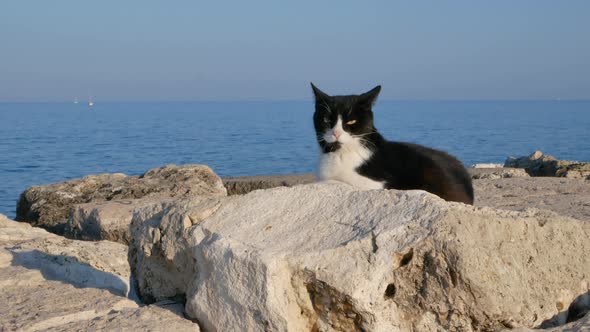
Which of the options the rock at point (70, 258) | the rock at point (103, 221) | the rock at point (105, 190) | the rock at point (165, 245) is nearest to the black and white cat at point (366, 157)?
the rock at point (165, 245)

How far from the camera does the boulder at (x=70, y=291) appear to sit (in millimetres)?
3725

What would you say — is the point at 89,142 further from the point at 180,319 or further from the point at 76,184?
the point at 180,319

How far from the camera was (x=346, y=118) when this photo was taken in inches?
203

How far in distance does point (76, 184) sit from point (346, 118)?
536cm

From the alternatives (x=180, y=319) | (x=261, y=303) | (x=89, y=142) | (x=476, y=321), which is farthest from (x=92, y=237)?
(x=89, y=142)

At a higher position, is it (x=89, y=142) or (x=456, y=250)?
(x=456, y=250)

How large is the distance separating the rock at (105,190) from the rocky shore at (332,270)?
3.93 meters

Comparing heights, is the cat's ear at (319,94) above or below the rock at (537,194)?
above

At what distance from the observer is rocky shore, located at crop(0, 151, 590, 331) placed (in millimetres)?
3408

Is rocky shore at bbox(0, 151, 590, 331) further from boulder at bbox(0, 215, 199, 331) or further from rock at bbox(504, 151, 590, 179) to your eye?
rock at bbox(504, 151, 590, 179)

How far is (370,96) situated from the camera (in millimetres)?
5246

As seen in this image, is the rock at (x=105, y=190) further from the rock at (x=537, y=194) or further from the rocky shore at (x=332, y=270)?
the rocky shore at (x=332, y=270)

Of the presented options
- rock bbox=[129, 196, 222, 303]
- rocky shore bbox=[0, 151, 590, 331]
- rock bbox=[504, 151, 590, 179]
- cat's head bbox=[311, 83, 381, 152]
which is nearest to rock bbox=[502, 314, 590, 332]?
rocky shore bbox=[0, 151, 590, 331]

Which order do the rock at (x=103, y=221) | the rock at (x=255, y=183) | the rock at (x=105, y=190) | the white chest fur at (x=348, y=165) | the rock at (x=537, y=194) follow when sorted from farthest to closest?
the rock at (x=255, y=183) → the rock at (x=105, y=190) → the rock at (x=103, y=221) → the rock at (x=537, y=194) → the white chest fur at (x=348, y=165)
